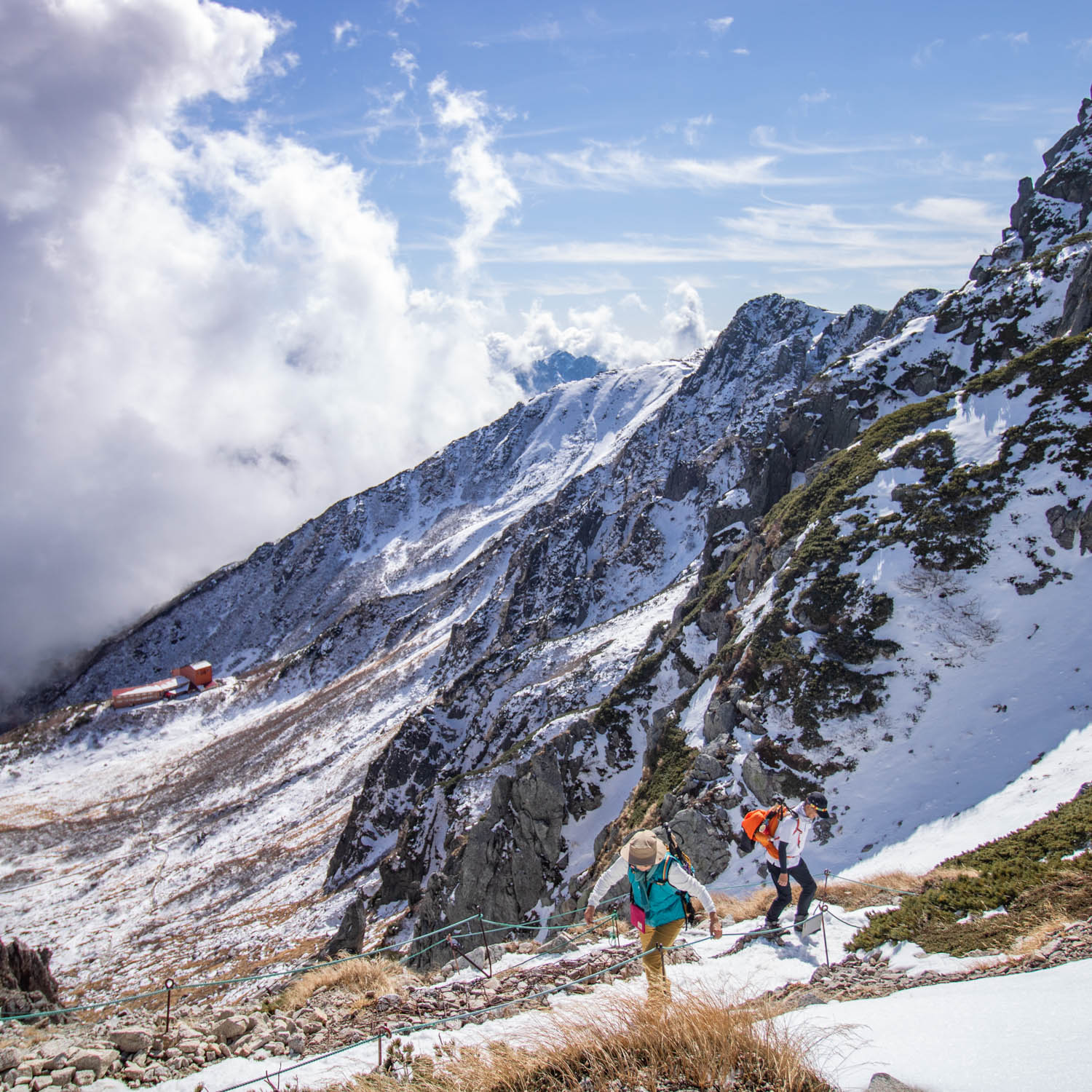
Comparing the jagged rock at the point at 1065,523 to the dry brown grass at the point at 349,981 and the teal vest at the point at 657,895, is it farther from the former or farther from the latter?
the dry brown grass at the point at 349,981

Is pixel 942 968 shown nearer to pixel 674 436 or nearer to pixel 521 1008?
pixel 521 1008

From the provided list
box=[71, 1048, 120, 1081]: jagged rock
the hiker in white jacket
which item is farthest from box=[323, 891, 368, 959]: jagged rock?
box=[71, 1048, 120, 1081]: jagged rock

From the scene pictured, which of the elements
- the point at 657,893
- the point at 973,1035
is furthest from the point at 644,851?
the point at 973,1035

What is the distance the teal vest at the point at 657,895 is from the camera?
7.02 metres

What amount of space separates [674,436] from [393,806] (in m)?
84.6

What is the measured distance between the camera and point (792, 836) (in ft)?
33.3

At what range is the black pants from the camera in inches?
397

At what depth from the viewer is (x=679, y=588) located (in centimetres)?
5266

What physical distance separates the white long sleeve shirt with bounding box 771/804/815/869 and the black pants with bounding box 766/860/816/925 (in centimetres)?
12

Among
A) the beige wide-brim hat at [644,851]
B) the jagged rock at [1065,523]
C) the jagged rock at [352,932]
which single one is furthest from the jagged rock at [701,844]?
the jagged rock at [352,932]

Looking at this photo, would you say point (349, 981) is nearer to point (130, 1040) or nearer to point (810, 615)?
point (130, 1040)

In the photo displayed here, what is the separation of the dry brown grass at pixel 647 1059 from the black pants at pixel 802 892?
18.5ft

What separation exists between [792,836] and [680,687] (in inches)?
871

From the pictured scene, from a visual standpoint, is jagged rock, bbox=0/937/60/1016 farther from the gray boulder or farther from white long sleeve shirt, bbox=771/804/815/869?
white long sleeve shirt, bbox=771/804/815/869
